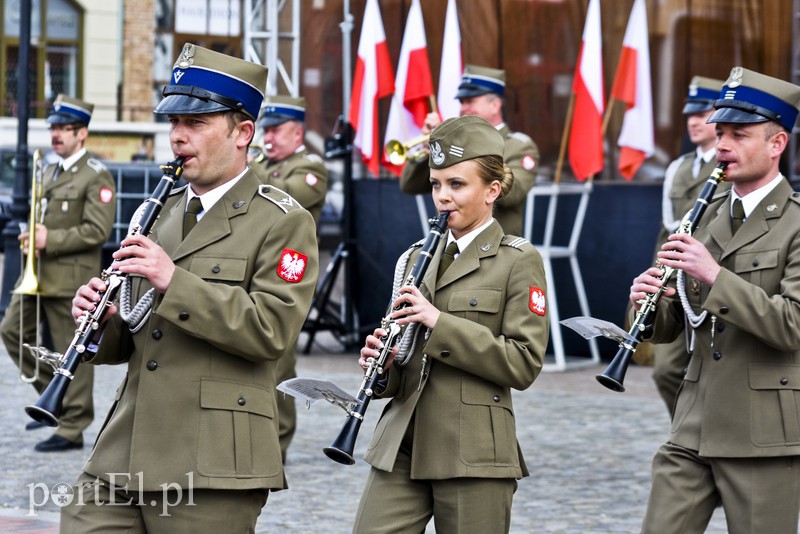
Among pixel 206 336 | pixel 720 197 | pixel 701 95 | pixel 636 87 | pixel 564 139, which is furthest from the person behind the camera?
pixel 564 139

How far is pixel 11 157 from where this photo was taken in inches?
965

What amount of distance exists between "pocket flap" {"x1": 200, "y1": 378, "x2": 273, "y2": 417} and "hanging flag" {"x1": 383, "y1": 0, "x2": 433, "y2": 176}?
8.22 m

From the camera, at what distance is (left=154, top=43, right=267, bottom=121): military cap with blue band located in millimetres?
4035

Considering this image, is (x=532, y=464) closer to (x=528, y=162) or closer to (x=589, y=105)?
(x=528, y=162)

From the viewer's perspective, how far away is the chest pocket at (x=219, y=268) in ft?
13.1

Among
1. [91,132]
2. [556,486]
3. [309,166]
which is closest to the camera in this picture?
[556,486]

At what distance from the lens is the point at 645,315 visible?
4699 millimetres

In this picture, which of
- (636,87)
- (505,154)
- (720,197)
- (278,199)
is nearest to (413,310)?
(278,199)

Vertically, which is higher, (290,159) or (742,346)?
(290,159)

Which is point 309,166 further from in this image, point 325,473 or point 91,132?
point 91,132

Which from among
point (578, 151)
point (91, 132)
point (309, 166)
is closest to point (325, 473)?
point (309, 166)

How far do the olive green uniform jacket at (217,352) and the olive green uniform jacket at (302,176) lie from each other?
4.71 meters

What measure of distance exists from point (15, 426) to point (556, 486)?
3.84m

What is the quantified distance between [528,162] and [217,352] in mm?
4918
